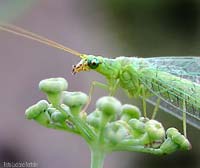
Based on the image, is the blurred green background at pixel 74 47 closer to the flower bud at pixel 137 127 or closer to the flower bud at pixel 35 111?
the flower bud at pixel 35 111

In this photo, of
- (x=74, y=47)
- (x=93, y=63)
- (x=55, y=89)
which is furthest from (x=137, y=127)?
(x=74, y=47)

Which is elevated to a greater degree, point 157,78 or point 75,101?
point 157,78

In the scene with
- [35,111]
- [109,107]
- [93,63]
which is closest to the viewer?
[109,107]

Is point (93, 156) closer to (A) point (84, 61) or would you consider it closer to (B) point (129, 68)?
(A) point (84, 61)

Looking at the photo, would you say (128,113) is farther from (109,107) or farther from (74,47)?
(74,47)

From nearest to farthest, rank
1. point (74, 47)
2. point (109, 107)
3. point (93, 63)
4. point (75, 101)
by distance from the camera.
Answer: point (109, 107)
point (75, 101)
point (93, 63)
point (74, 47)

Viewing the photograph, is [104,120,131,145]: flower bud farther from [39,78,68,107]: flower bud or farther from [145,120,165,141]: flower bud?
[39,78,68,107]: flower bud

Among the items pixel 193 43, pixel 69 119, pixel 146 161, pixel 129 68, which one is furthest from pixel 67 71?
pixel 69 119

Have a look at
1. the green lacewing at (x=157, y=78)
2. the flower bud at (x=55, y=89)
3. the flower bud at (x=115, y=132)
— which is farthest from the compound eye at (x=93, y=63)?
the flower bud at (x=115, y=132)
